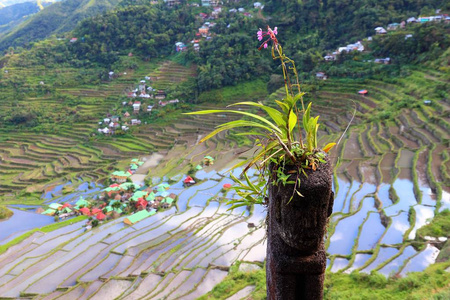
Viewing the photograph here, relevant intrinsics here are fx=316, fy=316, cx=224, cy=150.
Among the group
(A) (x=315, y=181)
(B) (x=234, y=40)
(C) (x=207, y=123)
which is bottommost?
A: (C) (x=207, y=123)

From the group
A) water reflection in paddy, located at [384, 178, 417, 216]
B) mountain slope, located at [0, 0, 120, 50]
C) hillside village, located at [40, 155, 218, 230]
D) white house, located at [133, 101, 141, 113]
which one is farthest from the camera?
mountain slope, located at [0, 0, 120, 50]

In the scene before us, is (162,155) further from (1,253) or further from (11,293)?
(11,293)

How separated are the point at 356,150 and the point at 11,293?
1431 centimetres

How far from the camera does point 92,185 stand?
760 inches

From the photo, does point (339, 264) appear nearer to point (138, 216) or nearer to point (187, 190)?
point (138, 216)

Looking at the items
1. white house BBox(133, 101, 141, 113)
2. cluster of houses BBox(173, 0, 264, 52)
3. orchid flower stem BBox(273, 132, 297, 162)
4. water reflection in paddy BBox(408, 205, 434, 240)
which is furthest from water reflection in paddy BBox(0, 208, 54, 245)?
cluster of houses BBox(173, 0, 264, 52)

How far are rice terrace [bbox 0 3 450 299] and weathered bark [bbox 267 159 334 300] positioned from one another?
0.86 ft

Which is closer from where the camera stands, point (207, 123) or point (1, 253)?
point (1, 253)

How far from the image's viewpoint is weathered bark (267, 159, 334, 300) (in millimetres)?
2223

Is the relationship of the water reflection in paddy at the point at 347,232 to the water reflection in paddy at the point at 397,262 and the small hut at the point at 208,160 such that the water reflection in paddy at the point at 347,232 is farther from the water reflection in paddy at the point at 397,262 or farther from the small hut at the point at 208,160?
the small hut at the point at 208,160

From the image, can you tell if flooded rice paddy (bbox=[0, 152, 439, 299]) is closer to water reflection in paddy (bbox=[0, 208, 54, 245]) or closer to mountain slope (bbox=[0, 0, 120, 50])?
water reflection in paddy (bbox=[0, 208, 54, 245])

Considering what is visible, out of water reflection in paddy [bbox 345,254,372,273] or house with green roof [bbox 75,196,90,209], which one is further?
house with green roof [bbox 75,196,90,209]

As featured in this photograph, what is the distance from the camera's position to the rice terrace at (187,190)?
317 inches

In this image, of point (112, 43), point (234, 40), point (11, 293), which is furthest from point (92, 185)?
point (112, 43)
